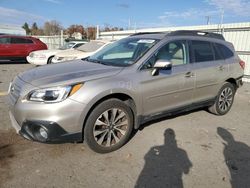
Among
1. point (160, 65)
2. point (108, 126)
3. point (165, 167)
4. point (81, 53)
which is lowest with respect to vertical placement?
point (165, 167)

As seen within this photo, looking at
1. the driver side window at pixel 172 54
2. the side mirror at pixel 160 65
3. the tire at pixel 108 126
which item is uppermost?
the driver side window at pixel 172 54

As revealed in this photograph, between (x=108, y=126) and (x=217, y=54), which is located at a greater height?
(x=217, y=54)

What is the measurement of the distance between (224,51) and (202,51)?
0.82 metres

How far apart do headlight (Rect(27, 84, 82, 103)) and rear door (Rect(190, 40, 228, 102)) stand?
2.43 metres

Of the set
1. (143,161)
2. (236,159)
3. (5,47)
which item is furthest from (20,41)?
(236,159)

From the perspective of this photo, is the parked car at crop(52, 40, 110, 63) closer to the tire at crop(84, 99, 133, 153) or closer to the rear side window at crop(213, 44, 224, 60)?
the rear side window at crop(213, 44, 224, 60)

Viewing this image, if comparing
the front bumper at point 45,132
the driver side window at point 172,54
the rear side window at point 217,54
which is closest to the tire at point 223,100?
the rear side window at point 217,54

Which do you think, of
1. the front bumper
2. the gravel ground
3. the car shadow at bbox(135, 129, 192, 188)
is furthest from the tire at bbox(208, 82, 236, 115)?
the front bumper

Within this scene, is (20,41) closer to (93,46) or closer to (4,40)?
(4,40)

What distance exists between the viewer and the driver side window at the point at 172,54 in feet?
13.1

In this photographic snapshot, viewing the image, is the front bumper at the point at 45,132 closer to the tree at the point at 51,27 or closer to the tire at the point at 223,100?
the tire at the point at 223,100

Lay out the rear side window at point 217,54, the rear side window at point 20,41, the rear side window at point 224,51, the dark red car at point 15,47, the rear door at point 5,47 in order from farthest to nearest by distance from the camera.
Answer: the rear side window at point 20,41 < the dark red car at point 15,47 < the rear door at point 5,47 < the rear side window at point 224,51 < the rear side window at point 217,54

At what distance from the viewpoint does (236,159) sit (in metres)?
3.62

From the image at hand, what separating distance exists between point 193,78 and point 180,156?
157 cm
